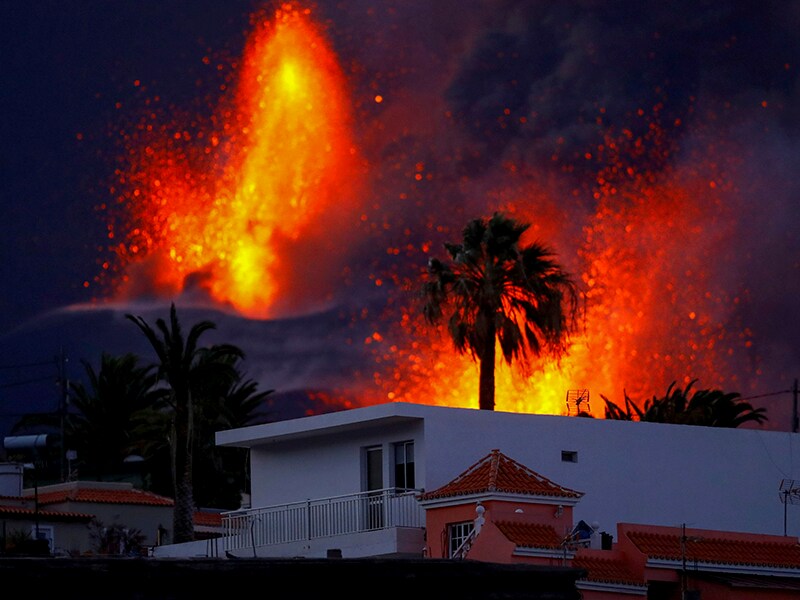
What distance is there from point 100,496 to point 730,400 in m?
21.5

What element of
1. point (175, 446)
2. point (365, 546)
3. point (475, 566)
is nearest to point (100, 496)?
point (175, 446)

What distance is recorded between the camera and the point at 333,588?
43.4 feet

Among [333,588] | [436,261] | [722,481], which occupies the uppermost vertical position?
[436,261]

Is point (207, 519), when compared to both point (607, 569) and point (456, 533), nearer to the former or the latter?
point (456, 533)

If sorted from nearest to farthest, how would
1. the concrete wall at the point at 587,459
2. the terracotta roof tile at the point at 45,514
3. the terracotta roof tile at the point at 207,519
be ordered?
the concrete wall at the point at 587,459, the terracotta roof tile at the point at 45,514, the terracotta roof tile at the point at 207,519

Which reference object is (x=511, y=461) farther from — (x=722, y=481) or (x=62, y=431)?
(x=62, y=431)

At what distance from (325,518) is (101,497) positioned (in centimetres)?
1748

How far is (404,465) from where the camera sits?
3712 cm

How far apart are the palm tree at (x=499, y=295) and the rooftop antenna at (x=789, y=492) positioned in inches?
410

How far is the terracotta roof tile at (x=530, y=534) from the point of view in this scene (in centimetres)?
3098

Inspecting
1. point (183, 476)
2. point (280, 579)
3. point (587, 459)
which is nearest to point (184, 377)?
point (183, 476)

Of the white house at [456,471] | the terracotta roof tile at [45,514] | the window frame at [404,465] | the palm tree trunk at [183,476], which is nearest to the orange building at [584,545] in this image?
the white house at [456,471]

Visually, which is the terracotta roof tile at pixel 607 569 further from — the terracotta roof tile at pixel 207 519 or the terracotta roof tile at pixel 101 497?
the terracotta roof tile at pixel 101 497

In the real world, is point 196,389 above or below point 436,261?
below
